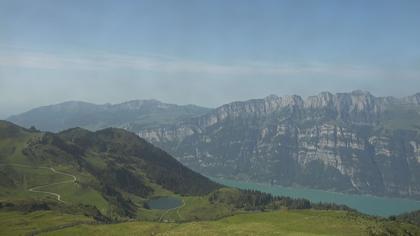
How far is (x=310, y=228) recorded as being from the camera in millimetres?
173125

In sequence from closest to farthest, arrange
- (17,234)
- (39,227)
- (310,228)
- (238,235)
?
1. (238,235)
2. (310,228)
3. (17,234)
4. (39,227)

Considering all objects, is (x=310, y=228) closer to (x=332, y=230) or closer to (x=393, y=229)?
(x=332, y=230)

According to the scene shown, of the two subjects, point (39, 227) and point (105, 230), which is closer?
point (105, 230)

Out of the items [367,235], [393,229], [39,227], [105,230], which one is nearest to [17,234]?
[39,227]

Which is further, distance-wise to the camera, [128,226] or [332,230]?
[128,226]

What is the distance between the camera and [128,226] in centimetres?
19188

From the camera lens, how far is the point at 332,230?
167875 millimetres

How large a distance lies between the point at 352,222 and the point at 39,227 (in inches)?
4628

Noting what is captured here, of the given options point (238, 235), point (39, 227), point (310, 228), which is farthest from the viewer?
point (39, 227)

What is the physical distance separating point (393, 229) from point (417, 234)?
13.1 m

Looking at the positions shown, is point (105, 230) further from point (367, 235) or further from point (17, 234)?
point (367, 235)

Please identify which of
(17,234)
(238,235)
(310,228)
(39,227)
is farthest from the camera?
(39,227)

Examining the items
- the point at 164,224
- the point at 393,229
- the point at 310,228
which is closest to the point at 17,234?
the point at 164,224

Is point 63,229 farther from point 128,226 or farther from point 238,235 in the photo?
point 238,235
